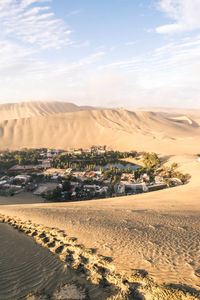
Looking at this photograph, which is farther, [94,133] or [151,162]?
[94,133]

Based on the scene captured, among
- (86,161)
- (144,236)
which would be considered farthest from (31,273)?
(86,161)

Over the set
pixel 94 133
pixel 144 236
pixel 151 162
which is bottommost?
pixel 144 236

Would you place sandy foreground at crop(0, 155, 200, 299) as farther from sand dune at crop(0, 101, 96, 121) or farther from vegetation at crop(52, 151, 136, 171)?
sand dune at crop(0, 101, 96, 121)

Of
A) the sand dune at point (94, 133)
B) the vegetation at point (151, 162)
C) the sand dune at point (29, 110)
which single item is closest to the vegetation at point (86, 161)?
the vegetation at point (151, 162)

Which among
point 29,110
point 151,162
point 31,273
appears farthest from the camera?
point 29,110

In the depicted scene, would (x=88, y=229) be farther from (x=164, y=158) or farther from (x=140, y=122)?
(x=140, y=122)

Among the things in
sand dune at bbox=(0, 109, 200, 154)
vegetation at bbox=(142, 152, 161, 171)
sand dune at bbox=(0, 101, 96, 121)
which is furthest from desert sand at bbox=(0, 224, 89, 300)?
sand dune at bbox=(0, 101, 96, 121)

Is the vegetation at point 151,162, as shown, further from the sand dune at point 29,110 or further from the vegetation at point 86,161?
the sand dune at point 29,110

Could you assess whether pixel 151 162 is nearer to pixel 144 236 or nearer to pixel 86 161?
pixel 86 161

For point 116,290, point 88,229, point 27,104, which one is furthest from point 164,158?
point 27,104
